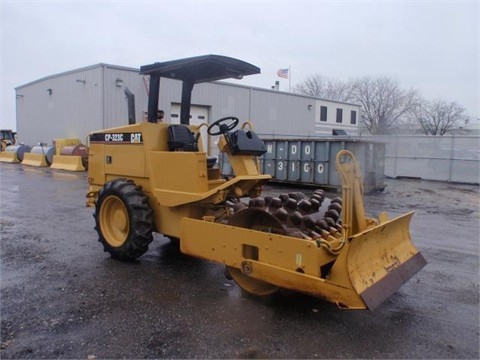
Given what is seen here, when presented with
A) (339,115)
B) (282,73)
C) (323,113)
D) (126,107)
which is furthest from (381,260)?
(282,73)

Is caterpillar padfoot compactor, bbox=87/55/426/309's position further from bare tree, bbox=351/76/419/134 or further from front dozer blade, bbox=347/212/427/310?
bare tree, bbox=351/76/419/134

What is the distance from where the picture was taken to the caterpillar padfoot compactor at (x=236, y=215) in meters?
3.70

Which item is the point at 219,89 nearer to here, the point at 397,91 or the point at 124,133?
the point at 124,133

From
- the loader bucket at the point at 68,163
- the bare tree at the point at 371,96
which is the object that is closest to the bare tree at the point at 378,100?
the bare tree at the point at 371,96

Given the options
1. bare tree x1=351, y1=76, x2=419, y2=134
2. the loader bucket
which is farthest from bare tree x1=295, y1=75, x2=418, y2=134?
the loader bucket

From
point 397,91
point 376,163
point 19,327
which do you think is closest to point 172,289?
point 19,327

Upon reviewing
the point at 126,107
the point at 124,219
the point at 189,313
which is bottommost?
the point at 189,313

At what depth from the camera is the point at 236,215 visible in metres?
4.38

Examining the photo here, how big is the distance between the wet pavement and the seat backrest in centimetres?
153

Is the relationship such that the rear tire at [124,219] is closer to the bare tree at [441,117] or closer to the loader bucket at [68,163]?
the loader bucket at [68,163]

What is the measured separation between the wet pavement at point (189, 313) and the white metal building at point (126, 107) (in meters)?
15.4

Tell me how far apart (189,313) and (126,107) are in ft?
65.6

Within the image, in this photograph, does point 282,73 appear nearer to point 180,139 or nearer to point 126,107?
point 126,107

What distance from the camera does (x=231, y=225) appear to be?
4375mm
